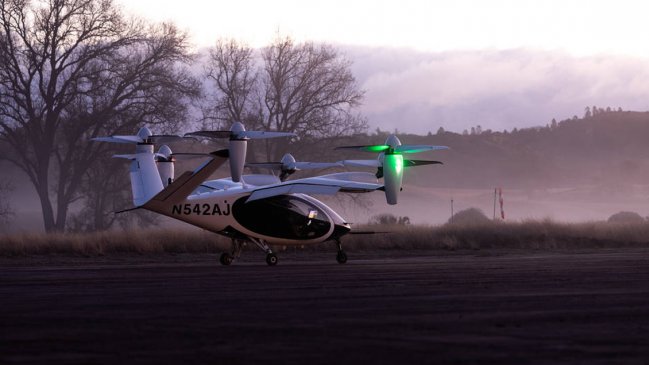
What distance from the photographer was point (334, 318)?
14.2 metres

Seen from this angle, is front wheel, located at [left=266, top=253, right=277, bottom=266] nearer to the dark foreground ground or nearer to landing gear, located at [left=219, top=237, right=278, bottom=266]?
landing gear, located at [left=219, top=237, right=278, bottom=266]

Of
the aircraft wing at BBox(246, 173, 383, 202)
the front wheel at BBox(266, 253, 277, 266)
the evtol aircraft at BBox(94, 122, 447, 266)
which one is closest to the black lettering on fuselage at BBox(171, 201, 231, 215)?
the evtol aircraft at BBox(94, 122, 447, 266)

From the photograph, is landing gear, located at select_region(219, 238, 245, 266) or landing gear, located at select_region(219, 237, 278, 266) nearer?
landing gear, located at select_region(219, 237, 278, 266)

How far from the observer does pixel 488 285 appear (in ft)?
64.7

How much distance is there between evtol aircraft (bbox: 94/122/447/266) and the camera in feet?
100

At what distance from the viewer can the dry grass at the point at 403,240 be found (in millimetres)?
40438

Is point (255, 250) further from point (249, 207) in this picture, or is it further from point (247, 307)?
point (247, 307)

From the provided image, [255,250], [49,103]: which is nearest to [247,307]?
[255,250]

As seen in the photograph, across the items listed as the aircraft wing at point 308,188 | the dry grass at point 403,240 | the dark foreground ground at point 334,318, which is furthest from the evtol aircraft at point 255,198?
the dry grass at point 403,240

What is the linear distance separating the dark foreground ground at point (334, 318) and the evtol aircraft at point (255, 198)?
6.89 m

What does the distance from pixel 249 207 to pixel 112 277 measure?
8.33 meters

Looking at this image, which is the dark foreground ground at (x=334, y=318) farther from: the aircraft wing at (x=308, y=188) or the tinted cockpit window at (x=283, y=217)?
the tinted cockpit window at (x=283, y=217)

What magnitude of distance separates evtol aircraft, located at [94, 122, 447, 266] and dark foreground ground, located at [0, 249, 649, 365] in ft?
22.6

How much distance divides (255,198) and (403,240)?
13.3 m
